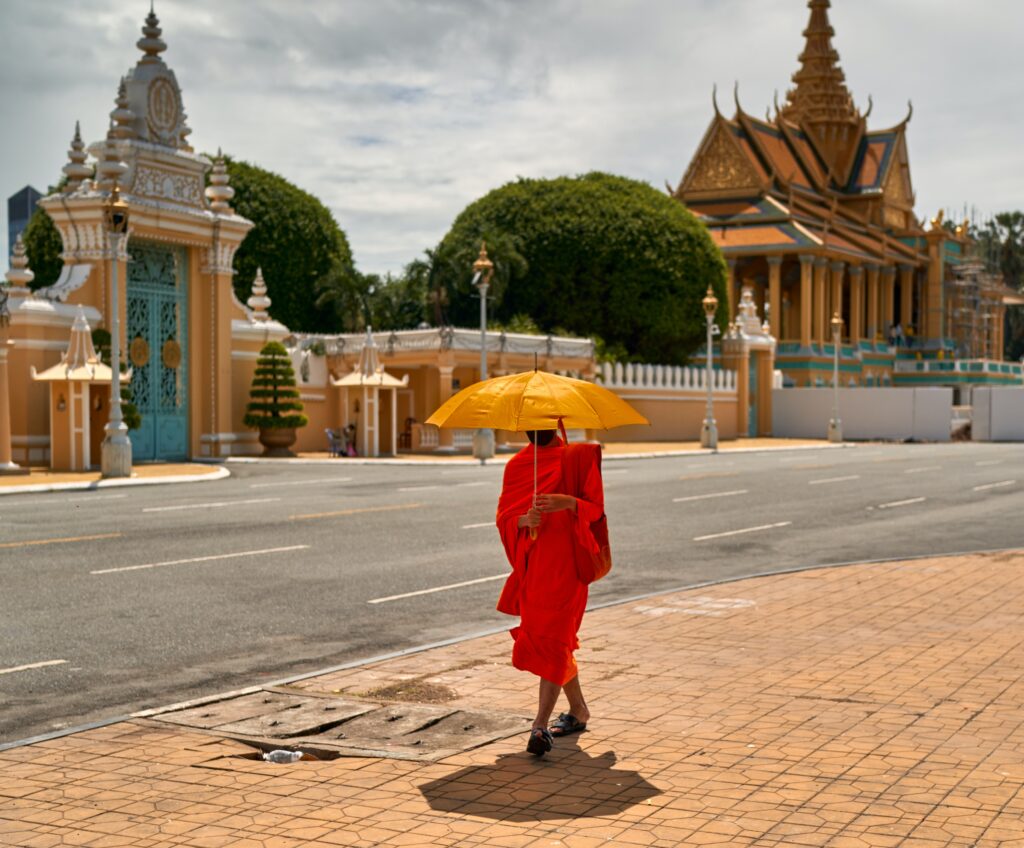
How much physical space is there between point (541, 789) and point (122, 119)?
32.4 meters

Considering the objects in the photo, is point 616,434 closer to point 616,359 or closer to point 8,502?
point 616,359

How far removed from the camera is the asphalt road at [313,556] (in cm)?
888

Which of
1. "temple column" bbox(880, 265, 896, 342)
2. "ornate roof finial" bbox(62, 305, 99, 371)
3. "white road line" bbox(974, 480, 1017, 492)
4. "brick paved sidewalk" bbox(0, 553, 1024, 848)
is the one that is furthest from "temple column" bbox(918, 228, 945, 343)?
"brick paved sidewalk" bbox(0, 553, 1024, 848)

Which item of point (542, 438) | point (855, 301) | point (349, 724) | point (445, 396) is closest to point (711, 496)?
point (349, 724)

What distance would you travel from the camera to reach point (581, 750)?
668cm

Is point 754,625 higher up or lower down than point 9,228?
lower down

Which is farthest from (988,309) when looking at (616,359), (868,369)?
(616,359)

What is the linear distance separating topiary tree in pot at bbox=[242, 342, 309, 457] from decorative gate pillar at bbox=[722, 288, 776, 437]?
26137 mm

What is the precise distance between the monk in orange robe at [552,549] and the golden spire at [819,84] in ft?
298

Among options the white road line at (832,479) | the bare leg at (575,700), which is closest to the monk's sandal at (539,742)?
the bare leg at (575,700)

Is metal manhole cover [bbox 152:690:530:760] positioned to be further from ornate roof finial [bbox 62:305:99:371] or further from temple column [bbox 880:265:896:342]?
temple column [bbox 880:265:896:342]

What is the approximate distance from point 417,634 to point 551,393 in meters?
3.86

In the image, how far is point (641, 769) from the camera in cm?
629

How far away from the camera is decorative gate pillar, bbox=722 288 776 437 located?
195 feet
